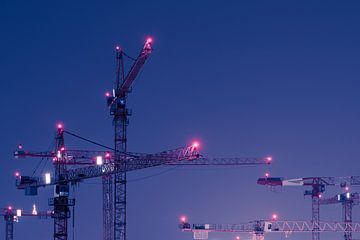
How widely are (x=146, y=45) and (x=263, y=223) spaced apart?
2897 inches

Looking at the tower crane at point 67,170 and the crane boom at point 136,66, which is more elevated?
the crane boom at point 136,66

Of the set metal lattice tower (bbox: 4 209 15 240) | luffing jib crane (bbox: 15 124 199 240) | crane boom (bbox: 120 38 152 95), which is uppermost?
crane boom (bbox: 120 38 152 95)

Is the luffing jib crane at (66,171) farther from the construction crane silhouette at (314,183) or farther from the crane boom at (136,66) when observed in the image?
the construction crane silhouette at (314,183)

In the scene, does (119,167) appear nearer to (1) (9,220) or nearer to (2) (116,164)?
(2) (116,164)

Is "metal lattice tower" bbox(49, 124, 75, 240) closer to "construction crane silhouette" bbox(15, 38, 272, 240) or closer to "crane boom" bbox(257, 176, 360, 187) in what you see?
"construction crane silhouette" bbox(15, 38, 272, 240)

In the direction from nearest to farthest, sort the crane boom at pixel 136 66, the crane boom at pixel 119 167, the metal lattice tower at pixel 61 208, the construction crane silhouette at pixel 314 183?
1. the metal lattice tower at pixel 61 208
2. the crane boom at pixel 119 167
3. the crane boom at pixel 136 66
4. the construction crane silhouette at pixel 314 183

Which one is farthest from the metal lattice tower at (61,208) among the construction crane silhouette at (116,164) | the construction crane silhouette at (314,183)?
the construction crane silhouette at (314,183)

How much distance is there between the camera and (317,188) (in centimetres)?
18475

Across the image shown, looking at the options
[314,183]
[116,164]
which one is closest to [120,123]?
[116,164]

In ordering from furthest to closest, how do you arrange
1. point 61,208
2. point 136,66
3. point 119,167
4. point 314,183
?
point 314,183, point 136,66, point 119,167, point 61,208

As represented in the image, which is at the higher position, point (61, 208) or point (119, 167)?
point (119, 167)

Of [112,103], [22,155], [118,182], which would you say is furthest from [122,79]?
[22,155]

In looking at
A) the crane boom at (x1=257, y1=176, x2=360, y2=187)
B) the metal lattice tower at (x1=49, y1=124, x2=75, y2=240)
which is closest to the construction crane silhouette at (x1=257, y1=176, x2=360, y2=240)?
the crane boom at (x1=257, y1=176, x2=360, y2=187)

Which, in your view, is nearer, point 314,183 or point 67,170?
point 67,170
